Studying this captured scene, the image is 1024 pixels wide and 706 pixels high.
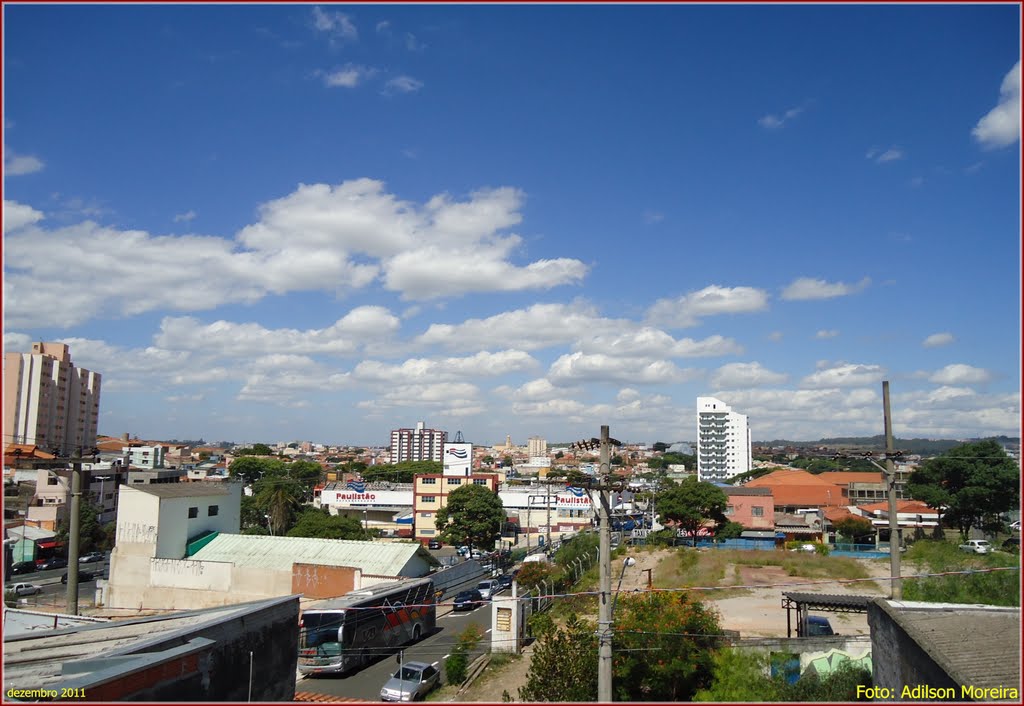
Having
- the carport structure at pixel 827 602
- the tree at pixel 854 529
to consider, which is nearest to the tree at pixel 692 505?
the tree at pixel 854 529

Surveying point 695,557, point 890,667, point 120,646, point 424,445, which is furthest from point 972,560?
point 424,445

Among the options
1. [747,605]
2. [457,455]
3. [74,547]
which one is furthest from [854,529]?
[74,547]

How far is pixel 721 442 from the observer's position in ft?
427

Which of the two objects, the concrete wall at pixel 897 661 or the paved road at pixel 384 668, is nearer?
the concrete wall at pixel 897 661

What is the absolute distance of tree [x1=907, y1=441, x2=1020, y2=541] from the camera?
43.0 m

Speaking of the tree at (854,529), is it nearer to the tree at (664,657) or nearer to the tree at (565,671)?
the tree at (664,657)

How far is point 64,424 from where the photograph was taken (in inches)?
3366

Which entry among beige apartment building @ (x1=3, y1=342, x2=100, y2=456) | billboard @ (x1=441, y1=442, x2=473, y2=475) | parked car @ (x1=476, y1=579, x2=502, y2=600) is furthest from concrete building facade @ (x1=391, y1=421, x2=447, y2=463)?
parked car @ (x1=476, y1=579, x2=502, y2=600)

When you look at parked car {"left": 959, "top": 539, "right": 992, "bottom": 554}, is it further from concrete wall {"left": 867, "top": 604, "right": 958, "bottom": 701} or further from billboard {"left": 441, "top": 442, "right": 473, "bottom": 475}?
billboard {"left": 441, "top": 442, "right": 473, "bottom": 475}

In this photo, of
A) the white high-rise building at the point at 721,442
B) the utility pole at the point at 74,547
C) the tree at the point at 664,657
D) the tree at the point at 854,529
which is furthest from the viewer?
the white high-rise building at the point at 721,442

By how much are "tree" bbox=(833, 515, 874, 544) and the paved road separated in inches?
1401

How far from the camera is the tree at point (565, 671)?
49.7 feet

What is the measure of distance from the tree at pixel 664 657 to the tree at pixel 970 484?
34014 mm

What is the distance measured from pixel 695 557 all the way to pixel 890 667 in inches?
1035
